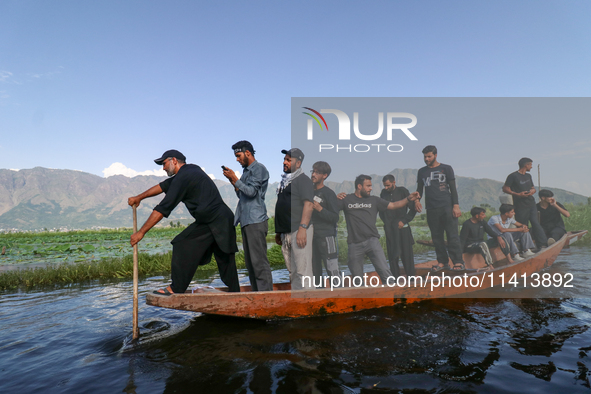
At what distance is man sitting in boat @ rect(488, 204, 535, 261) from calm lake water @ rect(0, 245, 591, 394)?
1082 mm

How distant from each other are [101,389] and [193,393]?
825 mm

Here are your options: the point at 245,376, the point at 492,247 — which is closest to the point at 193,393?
the point at 245,376

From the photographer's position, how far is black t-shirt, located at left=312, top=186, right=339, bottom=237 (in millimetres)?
4770

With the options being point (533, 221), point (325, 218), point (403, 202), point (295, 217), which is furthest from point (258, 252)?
point (533, 221)

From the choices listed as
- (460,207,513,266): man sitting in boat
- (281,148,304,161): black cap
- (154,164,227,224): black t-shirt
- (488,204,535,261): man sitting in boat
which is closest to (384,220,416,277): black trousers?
(460,207,513,266): man sitting in boat

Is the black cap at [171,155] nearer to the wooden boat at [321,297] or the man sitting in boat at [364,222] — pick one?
the wooden boat at [321,297]

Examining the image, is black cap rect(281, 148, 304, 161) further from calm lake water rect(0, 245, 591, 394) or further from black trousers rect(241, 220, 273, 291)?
calm lake water rect(0, 245, 591, 394)

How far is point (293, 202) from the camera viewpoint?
4.48 metres

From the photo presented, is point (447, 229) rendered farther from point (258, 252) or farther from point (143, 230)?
point (143, 230)

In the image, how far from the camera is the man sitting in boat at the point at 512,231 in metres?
6.03

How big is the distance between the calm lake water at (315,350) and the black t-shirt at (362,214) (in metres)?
1.09

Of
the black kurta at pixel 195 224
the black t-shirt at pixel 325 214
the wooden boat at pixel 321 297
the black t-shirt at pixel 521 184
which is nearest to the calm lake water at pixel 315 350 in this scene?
the wooden boat at pixel 321 297

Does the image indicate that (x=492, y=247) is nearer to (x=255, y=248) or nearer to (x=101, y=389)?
(x=255, y=248)

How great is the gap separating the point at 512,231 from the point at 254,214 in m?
4.75
